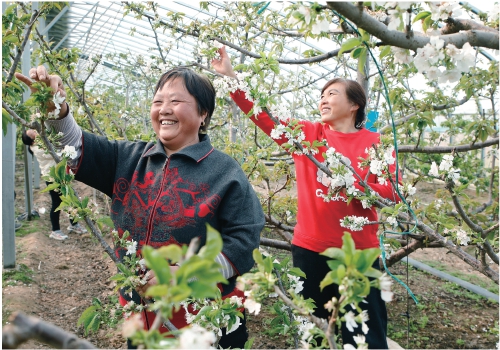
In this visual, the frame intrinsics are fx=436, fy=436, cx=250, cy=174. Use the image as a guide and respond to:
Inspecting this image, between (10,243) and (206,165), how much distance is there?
3.58m

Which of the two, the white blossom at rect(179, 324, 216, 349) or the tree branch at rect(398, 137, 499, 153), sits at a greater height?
the tree branch at rect(398, 137, 499, 153)

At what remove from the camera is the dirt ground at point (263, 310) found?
348 centimetres

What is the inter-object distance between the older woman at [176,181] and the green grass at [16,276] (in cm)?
308

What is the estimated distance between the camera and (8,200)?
4.52 meters

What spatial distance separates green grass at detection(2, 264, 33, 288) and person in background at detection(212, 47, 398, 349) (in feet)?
10.4

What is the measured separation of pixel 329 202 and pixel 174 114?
3.32 feet

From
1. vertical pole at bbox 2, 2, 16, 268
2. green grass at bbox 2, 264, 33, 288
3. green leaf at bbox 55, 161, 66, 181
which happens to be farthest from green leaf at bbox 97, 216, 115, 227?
vertical pole at bbox 2, 2, 16, 268

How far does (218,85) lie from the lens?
7.00 feet

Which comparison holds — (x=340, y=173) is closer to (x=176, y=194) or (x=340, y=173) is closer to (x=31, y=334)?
(x=176, y=194)

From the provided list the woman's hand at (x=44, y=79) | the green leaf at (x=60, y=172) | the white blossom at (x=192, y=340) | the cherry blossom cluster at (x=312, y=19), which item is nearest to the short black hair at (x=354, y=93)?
the cherry blossom cluster at (x=312, y=19)

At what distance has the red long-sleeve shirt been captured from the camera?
2334 millimetres

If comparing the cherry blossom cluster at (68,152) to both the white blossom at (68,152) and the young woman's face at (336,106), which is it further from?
the young woman's face at (336,106)

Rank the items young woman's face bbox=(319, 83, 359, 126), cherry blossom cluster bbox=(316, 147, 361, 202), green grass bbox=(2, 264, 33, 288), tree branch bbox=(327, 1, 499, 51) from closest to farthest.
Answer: tree branch bbox=(327, 1, 499, 51), cherry blossom cluster bbox=(316, 147, 361, 202), young woman's face bbox=(319, 83, 359, 126), green grass bbox=(2, 264, 33, 288)

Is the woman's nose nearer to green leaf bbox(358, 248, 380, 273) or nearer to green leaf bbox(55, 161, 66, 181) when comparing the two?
green leaf bbox(55, 161, 66, 181)
